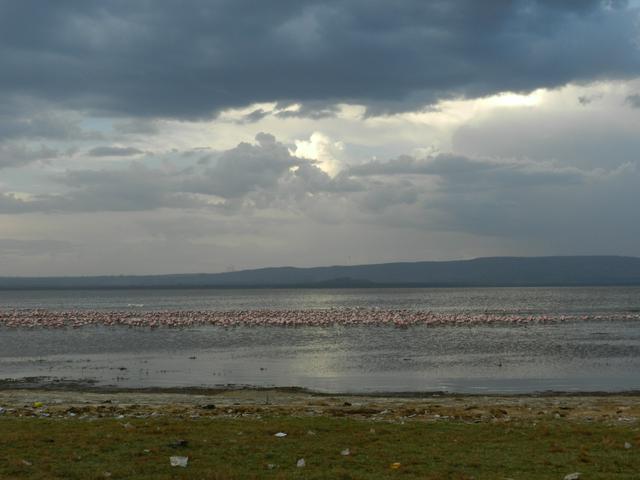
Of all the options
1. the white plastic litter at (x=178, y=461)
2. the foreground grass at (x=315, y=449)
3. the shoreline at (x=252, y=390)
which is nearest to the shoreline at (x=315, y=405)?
the shoreline at (x=252, y=390)

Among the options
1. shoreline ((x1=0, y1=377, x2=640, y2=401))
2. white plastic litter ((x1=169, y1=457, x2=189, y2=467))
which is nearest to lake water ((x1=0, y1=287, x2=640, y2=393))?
shoreline ((x1=0, y1=377, x2=640, y2=401))

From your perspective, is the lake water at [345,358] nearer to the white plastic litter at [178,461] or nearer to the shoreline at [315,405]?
the shoreline at [315,405]

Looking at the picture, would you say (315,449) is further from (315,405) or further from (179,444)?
(315,405)

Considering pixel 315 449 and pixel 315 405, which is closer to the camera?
pixel 315 449

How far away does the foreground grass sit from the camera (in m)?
10.8

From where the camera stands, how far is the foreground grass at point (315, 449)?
10805mm

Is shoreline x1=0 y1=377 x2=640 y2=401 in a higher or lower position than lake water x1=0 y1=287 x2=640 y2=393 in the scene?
higher

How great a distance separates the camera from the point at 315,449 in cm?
1249

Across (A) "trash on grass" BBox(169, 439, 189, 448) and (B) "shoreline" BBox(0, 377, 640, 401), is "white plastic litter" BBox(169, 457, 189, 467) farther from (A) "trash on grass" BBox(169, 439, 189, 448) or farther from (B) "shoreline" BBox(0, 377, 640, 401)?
(B) "shoreline" BBox(0, 377, 640, 401)

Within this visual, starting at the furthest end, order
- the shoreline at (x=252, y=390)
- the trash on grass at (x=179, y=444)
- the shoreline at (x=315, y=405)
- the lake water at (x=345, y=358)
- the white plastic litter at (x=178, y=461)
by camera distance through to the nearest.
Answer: the lake water at (x=345, y=358)
the shoreline at (x=252, y=390)
the shoreline at (x=315, y=405)
the trash on grass at (x=179, y=444)
the white plastic litter at (x=178, y=461)

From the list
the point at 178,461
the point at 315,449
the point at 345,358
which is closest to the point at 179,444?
the point at 178,461

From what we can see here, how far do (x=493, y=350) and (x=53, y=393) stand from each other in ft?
83.3

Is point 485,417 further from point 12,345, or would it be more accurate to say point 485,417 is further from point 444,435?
point 12,345

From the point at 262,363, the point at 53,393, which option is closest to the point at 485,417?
the point at 53,393
